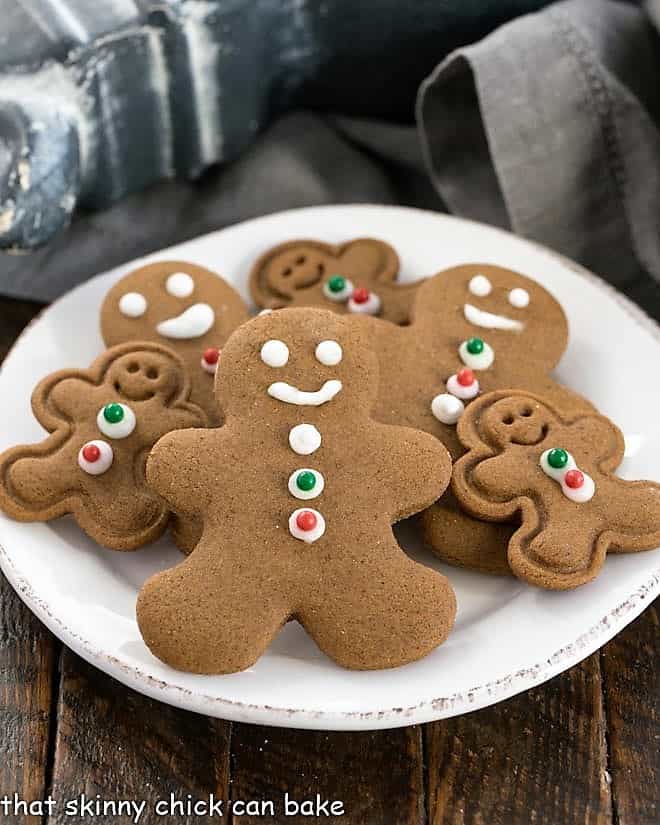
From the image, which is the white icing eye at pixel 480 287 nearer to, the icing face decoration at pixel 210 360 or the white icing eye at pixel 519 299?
the white icing eye at pixel 519 299

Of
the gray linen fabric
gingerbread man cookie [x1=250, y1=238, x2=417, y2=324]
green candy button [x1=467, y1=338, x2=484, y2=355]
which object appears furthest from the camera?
the gray linen fabric

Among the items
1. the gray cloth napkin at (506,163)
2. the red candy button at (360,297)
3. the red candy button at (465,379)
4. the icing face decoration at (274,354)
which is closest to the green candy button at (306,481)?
the icing face decoration at (274,354)

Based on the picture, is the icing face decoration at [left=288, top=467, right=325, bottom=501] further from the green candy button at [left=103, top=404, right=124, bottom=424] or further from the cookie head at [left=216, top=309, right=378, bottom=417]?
the green candy button at [left=103, top=404, right=124, bottom=424]

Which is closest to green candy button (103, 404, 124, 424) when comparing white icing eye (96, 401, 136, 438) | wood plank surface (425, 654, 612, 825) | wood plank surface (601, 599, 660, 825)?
white icing eye (96, 401, 136, 438)

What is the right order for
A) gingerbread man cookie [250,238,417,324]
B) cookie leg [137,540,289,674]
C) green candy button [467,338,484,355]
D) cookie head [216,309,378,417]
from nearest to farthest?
cookie leg [137,540,289,674], cookie head [216,309,378,417], green candy button [467,338,484,355], gingerbread man cookie [250,238,417,324]

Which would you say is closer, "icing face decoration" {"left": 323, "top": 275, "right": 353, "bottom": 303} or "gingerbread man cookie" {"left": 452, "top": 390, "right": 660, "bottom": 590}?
"gingerbread man cookie" {"left": 452, "top": 390, "right": 660, "bottom": 590}

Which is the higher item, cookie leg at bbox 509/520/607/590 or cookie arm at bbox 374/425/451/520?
cookie arm at bbox 374/425/451/520
